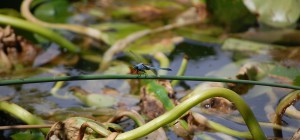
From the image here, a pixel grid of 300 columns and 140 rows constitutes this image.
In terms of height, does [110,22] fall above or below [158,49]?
above

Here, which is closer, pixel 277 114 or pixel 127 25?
pixel 277 114

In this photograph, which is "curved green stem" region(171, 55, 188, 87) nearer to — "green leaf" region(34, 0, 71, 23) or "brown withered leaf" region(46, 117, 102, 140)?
"brown withered leaf" region(46, 117, 102, 140)

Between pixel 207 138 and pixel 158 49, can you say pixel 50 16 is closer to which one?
pixel 158 49

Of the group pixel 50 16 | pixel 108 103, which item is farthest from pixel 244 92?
pixel 50 16

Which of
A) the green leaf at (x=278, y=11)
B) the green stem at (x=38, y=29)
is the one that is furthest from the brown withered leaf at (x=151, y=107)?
the green leaf at (x=278, y=11)

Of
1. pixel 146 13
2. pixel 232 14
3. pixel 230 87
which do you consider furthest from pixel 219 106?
pixel 146 13

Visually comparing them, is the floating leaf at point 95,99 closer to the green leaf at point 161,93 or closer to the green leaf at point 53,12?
the green leaf at point 161,93

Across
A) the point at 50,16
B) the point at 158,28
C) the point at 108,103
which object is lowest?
the point at 108,103
